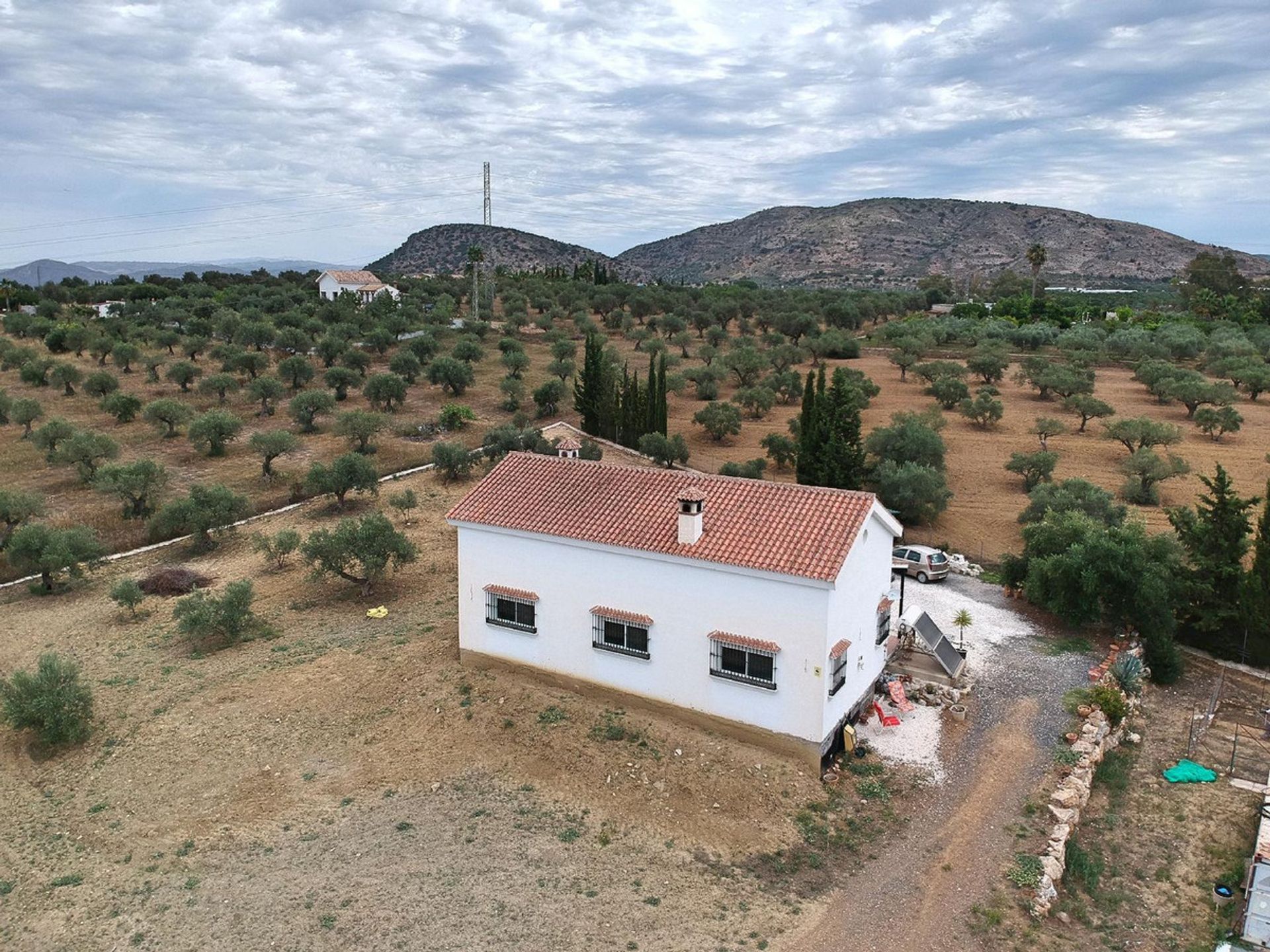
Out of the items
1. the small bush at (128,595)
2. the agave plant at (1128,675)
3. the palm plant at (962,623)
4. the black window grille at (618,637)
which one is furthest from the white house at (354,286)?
the agave plant at (1128,675)

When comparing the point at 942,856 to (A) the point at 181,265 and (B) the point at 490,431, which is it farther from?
(A) the point at 181,265

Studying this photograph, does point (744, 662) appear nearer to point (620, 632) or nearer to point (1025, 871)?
point (620, 632)

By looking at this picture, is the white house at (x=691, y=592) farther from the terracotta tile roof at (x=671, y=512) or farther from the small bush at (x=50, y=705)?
the small bush at (x=50, y=705)

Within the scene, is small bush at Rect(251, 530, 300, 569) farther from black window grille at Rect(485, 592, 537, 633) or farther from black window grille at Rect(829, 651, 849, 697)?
black window grille at Rect(829, 651, 849, 697)

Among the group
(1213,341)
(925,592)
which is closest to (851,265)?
(1213,341)

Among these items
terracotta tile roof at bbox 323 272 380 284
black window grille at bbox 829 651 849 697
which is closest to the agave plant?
black window grille at bbox 829 651 849 697

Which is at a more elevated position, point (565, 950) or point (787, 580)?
point (787, 580)
